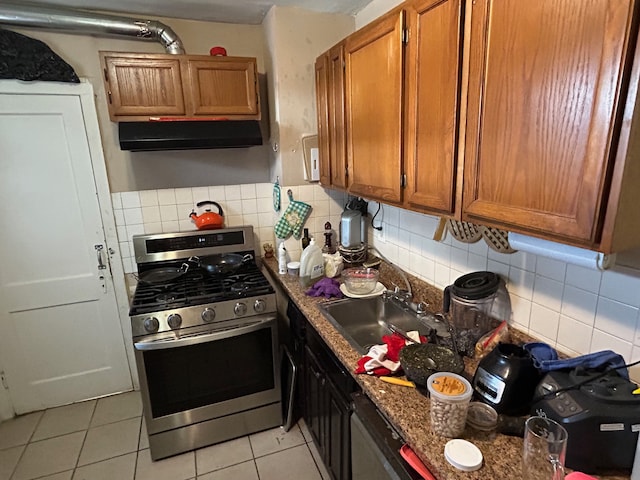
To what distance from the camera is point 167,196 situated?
2.37 m

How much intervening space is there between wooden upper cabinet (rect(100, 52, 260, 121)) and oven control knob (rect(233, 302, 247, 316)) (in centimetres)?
109

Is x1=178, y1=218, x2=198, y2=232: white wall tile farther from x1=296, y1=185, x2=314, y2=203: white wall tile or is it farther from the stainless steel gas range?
x1=296, y1=185, x2=314, y2=203: white wall tile

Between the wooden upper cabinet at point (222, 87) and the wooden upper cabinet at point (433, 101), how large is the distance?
110cm

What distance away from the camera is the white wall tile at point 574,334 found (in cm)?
116

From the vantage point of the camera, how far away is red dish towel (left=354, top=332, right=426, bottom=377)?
126 centimetres

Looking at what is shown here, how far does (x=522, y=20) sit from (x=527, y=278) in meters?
0.86

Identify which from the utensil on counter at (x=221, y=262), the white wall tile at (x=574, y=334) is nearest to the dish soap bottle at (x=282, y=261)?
the utensil on counter at (x=221, y=262)

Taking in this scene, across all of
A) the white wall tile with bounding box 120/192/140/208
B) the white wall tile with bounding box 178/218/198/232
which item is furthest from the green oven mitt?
the white wall tile with bounding box 120/192/140/208

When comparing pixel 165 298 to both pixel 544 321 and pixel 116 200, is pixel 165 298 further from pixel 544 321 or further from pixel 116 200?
pixel 544 321

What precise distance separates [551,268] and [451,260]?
0.50m

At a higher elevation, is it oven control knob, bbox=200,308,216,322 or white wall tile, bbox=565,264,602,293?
white wall tile, bbox=565,264,602,293

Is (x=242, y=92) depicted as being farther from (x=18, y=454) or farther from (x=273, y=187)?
(x=18, y=454)

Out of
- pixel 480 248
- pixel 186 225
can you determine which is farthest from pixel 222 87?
pixel 480 248

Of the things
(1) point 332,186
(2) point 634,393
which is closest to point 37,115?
(1) point 332,186
